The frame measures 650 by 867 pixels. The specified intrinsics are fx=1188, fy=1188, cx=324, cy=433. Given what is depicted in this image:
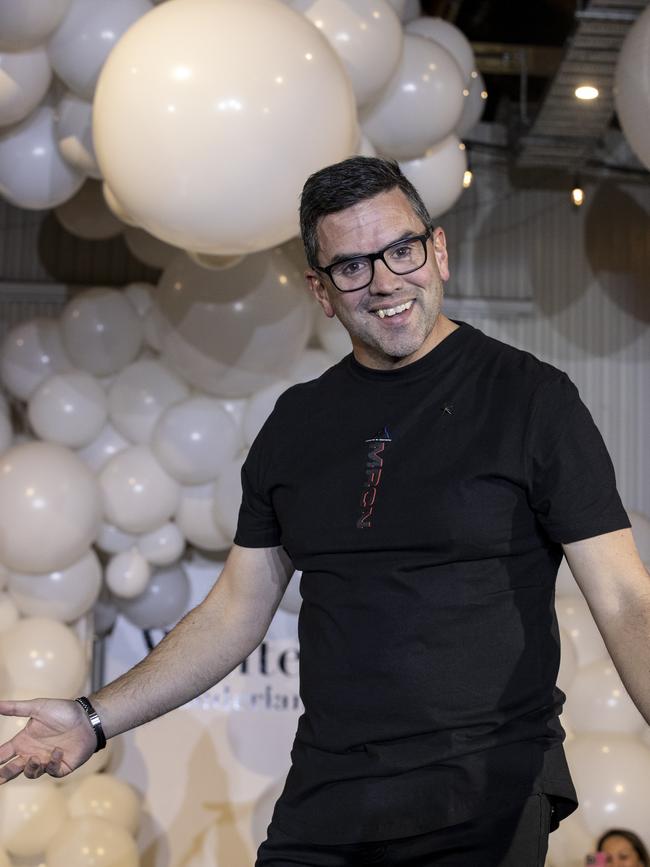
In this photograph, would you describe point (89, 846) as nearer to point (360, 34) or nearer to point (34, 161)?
point (34, 161)

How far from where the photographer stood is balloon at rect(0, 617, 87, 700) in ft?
12.7

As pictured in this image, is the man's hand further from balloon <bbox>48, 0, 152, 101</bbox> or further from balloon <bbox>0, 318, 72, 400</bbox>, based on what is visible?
balloon <bbox>0, 318, 72, 400</bbox>

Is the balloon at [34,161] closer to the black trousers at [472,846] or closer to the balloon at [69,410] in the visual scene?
the balloon at [69,410]

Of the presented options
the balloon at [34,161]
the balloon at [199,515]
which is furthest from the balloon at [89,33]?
the balloon at [199,515]

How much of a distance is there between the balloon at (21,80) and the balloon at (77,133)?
15cm

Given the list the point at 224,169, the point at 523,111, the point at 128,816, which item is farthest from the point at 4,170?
the point at 523,111

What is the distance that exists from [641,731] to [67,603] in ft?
6.88

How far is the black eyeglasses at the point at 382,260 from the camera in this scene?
5.22ft

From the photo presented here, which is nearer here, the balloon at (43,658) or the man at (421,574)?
the man at (421,574)

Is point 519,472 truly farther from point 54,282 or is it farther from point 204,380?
point 54,282

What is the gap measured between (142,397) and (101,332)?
0.35m

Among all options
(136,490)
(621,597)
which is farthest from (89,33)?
(621,597)

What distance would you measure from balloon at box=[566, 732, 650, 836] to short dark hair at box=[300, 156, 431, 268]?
279 centimetres

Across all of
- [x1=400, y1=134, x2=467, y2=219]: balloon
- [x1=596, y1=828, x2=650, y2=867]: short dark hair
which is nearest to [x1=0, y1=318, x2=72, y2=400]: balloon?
[x1=400, y1=134, x2=467, y2=219]: balloon
